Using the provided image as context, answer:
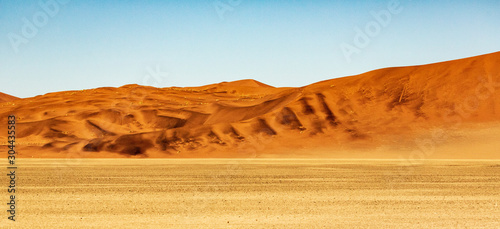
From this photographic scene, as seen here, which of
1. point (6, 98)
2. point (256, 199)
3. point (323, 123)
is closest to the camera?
point (256, 199)

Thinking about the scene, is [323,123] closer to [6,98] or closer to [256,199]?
[256,199]

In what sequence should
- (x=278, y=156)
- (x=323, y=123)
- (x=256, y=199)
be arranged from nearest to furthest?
1. (x=256, y=199)
2. (x=278, y=156)
3. (x=323, y=123)

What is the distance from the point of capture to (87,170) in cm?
2920

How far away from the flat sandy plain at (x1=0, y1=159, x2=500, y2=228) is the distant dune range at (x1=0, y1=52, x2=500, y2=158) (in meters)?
20.6

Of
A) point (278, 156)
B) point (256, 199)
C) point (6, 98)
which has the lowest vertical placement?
point (256, 199)

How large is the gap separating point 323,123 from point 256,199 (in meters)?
37.2

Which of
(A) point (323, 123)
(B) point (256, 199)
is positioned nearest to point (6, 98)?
(A) point (323, 123)

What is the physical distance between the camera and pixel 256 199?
58.3 feet

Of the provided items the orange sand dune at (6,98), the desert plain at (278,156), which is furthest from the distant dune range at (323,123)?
the orange sand dune at (6,98)

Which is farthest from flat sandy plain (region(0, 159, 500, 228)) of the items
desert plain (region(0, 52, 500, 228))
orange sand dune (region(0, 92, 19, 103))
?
orange sand dune (region(0, 92, 19, 103))

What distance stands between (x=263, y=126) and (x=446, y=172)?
27.7 metres

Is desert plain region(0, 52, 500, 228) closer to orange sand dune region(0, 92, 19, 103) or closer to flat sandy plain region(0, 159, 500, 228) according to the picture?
flat sandy plain region(0, 159, 500, 228)

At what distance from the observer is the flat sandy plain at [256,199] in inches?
540

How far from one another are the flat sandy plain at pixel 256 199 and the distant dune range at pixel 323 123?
67.6 ft
